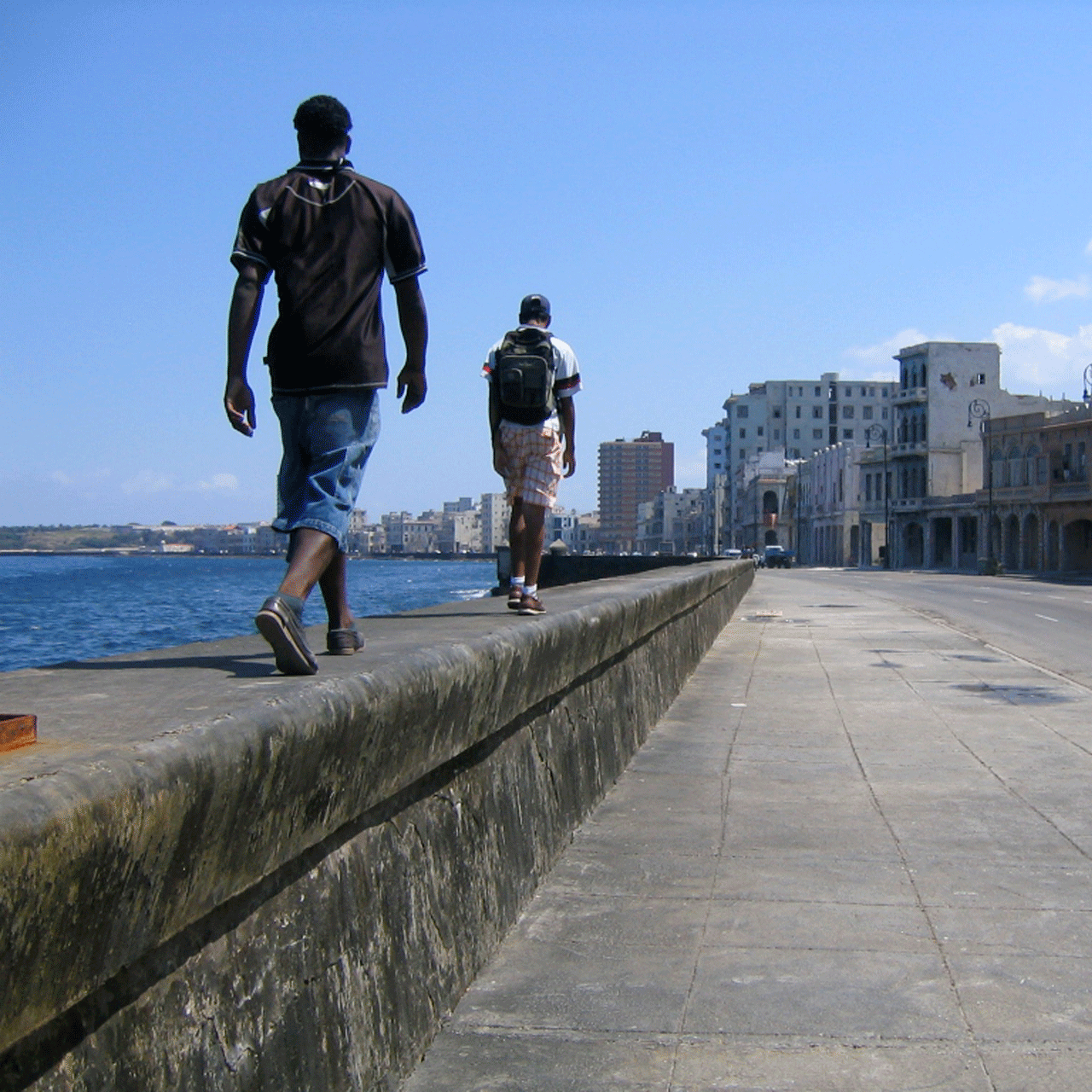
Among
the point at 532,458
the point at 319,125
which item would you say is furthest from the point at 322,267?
the point at 532,458

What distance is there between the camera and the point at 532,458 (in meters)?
7.34

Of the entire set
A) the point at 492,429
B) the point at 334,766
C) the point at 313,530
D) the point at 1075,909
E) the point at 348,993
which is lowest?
the point at 1075,909

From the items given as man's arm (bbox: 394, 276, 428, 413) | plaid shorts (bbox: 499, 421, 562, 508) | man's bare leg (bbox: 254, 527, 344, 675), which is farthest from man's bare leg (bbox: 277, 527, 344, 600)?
plaid shorts (bbox: 499, 421, 562, 508)

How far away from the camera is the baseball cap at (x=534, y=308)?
733 centimetres

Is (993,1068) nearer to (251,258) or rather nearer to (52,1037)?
(52,1037)

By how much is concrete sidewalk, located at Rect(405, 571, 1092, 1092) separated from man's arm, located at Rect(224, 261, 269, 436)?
176 centimetres

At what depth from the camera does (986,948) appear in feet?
14.7

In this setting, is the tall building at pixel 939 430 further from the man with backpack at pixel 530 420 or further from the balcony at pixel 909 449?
the man with backpack at pixel 530 420

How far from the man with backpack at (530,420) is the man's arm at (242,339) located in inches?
112

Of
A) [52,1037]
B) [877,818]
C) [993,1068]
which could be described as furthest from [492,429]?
[52,1037]

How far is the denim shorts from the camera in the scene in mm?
4316

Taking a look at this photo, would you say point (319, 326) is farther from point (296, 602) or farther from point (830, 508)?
point (830, 508)

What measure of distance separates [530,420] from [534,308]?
58 centimetres

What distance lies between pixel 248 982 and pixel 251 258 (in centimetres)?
238
